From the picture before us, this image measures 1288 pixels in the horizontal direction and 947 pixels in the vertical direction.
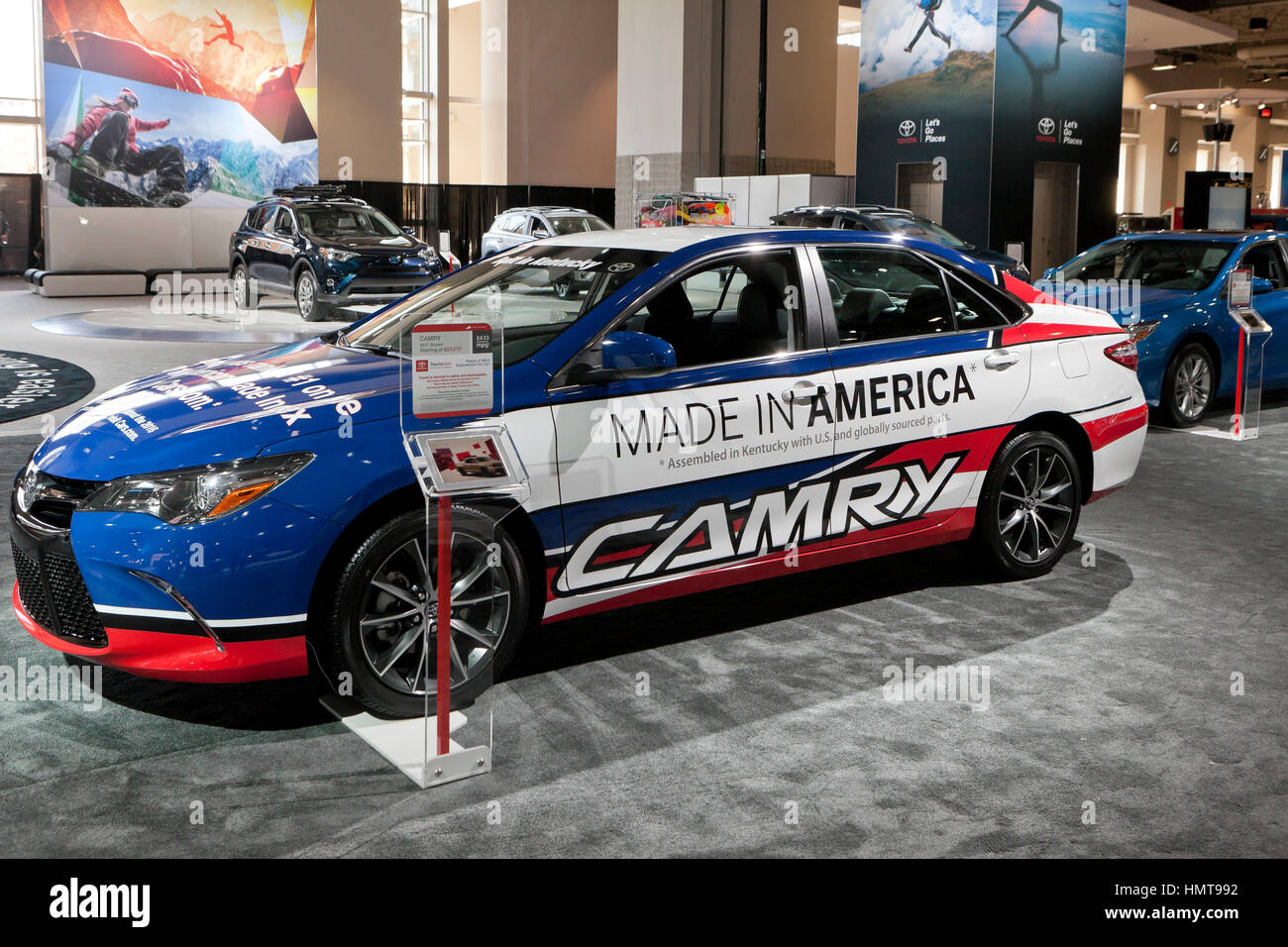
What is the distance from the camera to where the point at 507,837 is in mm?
3414

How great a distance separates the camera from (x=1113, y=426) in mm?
5984

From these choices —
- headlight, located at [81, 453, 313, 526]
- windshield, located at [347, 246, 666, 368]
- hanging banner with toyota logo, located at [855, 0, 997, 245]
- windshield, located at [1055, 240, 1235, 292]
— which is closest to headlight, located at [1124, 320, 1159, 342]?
windshield, located at [1055, 240, 1235, 292]

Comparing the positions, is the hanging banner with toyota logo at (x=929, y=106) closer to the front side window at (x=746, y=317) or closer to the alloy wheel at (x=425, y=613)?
the front side window at (x=746, y=317)

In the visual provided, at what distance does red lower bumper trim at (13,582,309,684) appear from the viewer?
3.81 m

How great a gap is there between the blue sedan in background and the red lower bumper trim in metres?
7.45

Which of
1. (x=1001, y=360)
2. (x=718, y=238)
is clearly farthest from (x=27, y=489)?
(x=1001, y=360)

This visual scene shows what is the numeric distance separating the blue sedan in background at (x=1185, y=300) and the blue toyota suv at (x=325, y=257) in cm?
940

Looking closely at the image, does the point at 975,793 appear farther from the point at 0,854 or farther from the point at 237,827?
the point at 0,854

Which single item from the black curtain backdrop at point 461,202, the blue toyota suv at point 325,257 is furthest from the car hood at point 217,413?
the black curtain backdrop at point 461,202

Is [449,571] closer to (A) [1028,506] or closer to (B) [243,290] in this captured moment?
(A) [1028,506]

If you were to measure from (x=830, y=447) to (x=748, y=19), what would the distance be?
24.1 metres

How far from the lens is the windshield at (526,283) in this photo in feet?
15.5

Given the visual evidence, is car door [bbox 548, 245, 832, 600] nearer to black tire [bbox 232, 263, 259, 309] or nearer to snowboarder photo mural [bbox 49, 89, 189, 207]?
black tire [bbox 232, 263, 259, 309]

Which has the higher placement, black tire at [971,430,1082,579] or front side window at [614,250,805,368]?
front side window at [614,250,805,368]
